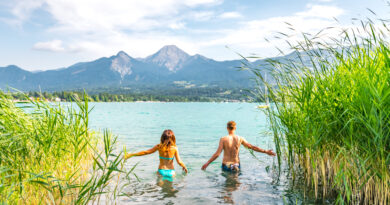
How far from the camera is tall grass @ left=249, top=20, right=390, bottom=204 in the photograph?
4.03 m

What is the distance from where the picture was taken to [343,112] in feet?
14.2

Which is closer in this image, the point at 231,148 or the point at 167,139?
the point at 167,139

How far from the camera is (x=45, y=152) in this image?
4820 mm

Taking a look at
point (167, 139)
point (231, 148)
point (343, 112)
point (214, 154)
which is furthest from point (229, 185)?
point (343, 112)

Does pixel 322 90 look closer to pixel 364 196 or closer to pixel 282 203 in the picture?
pixel 364 196

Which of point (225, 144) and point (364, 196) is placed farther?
point (225, 144)

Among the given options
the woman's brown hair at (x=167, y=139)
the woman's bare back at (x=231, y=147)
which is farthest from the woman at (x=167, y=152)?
the woman's bare back at (x=231, y=147)

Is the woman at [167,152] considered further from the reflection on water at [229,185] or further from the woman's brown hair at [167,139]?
the reflection on water at [229,185]

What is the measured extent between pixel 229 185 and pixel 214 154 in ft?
3.51

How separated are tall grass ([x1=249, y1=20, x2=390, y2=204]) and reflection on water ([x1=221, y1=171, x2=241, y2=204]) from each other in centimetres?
185

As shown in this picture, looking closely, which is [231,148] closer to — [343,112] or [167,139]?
[167,139]

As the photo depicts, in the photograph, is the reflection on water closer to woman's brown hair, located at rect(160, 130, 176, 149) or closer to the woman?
the woman

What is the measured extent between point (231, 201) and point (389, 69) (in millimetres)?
4387

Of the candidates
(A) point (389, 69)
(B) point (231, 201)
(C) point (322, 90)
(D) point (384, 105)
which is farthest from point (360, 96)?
(B) point (231, 201)
